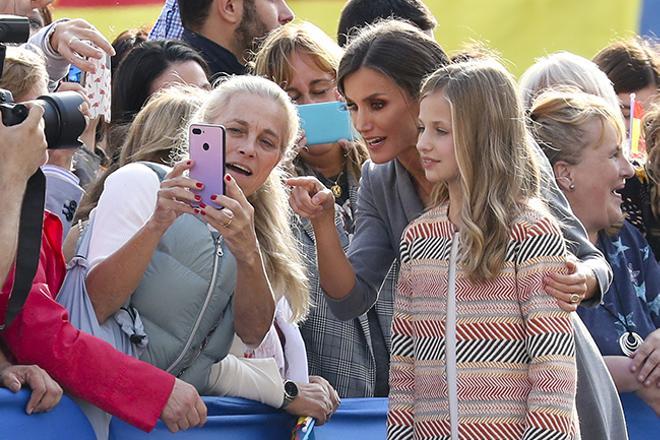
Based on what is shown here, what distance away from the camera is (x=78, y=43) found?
435cm

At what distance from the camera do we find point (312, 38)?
4883mm

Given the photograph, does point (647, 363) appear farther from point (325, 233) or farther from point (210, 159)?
point (210, 159)

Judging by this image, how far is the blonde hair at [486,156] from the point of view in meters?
3.35

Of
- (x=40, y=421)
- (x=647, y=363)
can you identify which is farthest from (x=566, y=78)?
(x=40, y=421)

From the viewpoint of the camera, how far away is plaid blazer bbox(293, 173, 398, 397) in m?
4.36

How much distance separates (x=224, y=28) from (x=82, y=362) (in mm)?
2584

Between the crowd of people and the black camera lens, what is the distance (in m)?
0.06

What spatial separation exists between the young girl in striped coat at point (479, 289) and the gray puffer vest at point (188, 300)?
18.9 inches

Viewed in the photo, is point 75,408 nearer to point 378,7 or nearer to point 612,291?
point 612,291

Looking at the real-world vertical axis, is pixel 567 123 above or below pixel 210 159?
below

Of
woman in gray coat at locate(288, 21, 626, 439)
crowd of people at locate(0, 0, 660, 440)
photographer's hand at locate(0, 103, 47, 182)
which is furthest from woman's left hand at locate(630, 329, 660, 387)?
photographer's hand at locate(0, 103, 47, 182)

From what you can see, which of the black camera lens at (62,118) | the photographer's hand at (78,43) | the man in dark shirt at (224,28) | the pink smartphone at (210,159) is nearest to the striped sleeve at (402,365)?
the pink smartphone at (210,159)

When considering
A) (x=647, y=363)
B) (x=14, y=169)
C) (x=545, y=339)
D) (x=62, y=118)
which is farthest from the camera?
(x=647, y=363)

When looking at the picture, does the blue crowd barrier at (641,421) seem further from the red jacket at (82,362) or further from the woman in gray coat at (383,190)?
the red jacket at (82,362)
